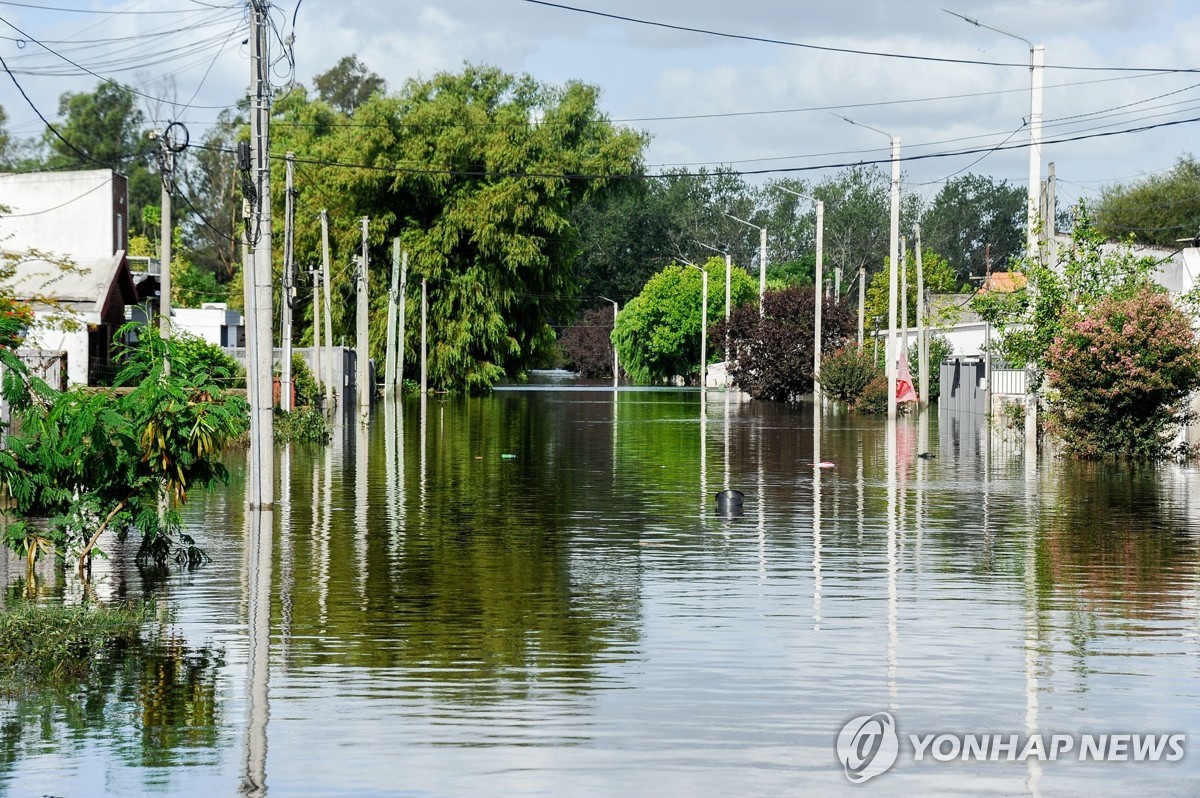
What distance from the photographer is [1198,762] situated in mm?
7875

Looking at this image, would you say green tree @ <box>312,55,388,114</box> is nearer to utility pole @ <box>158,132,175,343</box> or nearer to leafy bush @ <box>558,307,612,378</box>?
leafy bush @ <box>558,307,612,378</box>

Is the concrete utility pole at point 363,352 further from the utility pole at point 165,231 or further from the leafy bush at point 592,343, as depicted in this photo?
the leafy bush at point 592,343

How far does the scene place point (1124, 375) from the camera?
28.9 meters

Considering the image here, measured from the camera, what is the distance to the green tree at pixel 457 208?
75938mm

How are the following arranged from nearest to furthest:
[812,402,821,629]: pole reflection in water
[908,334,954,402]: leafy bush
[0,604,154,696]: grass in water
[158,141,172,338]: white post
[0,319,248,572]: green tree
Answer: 1. [0,604,154,696]: grass in water
2. [812,402,821,629]: pole reflection in water
3. [0,319,248,572]: green tree
4. [158,141,172,338]: white post
5. [908,334,954,402]: leafy bush

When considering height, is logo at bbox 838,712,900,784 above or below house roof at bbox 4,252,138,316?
below

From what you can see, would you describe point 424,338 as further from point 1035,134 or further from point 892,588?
point 892,588

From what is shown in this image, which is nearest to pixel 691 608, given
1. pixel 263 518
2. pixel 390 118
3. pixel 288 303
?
pixel 263 518

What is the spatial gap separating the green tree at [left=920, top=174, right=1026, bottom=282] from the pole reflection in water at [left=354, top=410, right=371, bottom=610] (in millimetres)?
109205

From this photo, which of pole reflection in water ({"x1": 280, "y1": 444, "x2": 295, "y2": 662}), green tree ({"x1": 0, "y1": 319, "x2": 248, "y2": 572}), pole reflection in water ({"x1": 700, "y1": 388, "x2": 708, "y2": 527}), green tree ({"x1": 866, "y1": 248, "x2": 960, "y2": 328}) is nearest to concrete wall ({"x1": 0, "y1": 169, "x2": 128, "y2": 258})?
pole reflection in water ({"x1": 700, "y1": 388, "x2": 708, "y2": 527})

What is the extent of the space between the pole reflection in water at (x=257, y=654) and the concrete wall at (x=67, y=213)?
1897 inches

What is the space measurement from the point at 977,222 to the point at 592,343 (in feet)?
121

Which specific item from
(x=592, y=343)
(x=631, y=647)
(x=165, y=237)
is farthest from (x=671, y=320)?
(x=631, y=647)

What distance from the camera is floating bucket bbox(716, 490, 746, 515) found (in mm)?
19516
